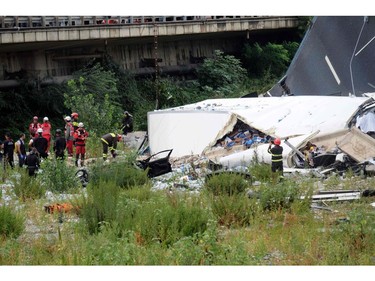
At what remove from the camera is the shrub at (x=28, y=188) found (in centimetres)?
1582

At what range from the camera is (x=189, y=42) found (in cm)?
3412

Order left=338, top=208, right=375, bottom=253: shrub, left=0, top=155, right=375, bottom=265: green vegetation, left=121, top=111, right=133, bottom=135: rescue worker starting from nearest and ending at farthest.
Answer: left=0, top=155, right=375, bottom=265: green vegetation < left=338, top=208, right=375, bottom=253: shrub < left=121, top=111, right=133, bottom=135: rescue worker

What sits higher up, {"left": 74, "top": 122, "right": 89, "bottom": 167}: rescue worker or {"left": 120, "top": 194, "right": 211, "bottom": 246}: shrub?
{"left": 74, "top": 122, "right": 89, "bottom": 167}: rescue worker

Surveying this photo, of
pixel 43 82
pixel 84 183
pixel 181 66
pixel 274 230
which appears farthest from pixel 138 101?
pixel 274 230

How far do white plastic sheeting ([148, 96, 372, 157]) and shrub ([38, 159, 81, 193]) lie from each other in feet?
15.2

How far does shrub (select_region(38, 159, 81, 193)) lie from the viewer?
16.3m

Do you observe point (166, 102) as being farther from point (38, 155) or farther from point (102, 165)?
point (102, 165)

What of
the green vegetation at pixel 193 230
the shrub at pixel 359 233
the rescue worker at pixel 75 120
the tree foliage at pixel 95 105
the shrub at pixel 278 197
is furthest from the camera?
the tree foliage at pixel 95 105

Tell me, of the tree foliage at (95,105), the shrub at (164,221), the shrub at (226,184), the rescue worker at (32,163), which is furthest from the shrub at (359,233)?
the tree foliage at (95,105)

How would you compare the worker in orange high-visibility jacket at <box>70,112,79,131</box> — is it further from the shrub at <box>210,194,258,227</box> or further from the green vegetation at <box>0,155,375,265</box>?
the shrub at <box>210,194,258,227</box>

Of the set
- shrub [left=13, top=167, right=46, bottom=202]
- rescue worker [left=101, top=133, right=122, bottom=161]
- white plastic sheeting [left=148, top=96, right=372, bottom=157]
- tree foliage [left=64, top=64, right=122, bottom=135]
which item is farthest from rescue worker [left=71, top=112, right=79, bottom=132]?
shrub [left=13, top=167, right=46, bottom=202]

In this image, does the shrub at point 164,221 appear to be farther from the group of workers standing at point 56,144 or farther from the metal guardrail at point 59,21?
the metal guardrail at point 59,21

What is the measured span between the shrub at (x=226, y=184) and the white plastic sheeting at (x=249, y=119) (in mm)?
3872

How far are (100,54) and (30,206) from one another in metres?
16.1
